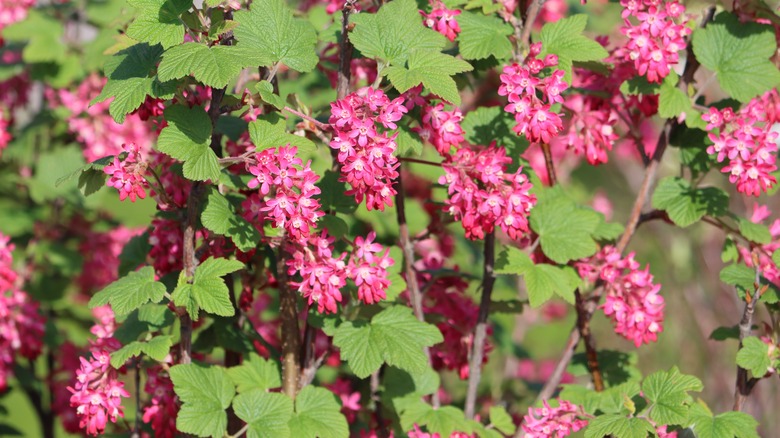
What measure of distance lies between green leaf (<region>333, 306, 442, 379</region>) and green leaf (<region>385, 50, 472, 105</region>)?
2.38 ft

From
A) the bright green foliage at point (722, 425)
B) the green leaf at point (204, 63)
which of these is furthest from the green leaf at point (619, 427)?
the green leaf at point (204, 63)

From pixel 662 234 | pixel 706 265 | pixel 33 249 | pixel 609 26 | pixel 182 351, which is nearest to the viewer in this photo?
pixel 182 351

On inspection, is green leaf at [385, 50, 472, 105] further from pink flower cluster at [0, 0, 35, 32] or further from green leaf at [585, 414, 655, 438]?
pink flower cluster at [0, 0, 35, 32]

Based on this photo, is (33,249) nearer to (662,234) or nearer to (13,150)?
(13,150)

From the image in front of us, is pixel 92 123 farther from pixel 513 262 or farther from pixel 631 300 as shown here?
pixel 631 300

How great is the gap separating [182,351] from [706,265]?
435 cm

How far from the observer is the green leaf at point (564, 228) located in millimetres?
2770

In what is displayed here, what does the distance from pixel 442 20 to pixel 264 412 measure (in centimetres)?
123

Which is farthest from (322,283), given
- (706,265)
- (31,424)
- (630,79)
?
(31,424)

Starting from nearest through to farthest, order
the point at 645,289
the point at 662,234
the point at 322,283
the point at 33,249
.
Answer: the point at 322,283 → the point at 645,289 → the point at 33,249 → the point at 662,234

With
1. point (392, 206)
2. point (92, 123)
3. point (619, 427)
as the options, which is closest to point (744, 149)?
point (619, 427)

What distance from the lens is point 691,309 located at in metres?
6.10

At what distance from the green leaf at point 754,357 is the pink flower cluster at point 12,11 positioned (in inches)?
149

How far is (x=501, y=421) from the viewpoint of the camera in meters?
2.96
